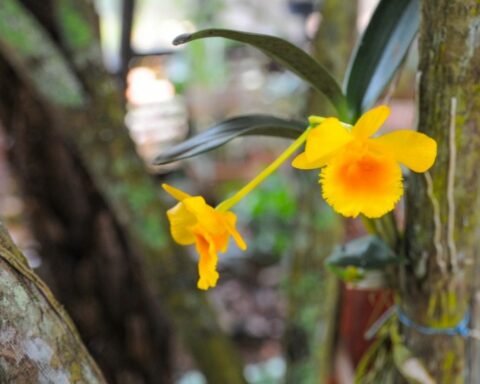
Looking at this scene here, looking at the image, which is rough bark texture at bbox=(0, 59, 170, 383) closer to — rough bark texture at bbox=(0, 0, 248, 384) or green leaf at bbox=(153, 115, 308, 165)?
rough bark texture at bbox=(0, 0, 248, 384)

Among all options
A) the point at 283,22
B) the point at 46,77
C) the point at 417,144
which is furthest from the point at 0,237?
the point at 283,22

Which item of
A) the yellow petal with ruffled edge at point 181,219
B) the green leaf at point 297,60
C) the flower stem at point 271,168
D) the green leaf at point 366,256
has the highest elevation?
the green leaf at point 297,60

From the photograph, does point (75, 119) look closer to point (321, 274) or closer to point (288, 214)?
point (321, 274)

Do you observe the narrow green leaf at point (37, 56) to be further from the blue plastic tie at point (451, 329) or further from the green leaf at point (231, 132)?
the blue plastic tie at point (451, 329)

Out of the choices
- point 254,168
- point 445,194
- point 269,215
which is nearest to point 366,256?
point 445,194

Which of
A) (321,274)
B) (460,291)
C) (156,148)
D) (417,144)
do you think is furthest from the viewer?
(156,148)

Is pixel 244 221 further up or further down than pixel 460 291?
further down

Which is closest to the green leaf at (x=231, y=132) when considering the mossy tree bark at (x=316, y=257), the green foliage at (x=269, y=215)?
the mossy tree bark at (x=316, y=257)

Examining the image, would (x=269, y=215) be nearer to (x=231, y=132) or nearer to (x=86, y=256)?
(x=86, y=256)
